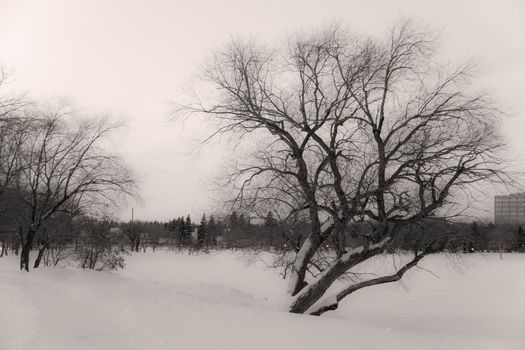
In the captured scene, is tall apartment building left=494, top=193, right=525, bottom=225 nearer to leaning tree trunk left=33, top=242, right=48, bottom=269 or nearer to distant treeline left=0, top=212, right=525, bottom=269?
distant treeline left=0, top=212, right=525, bottom=269

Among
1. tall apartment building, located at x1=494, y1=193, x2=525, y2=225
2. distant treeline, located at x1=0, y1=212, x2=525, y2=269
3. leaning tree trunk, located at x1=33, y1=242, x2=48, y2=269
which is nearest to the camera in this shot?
distant treeline, located at x1=0, y1=212, x2=525, y2=269

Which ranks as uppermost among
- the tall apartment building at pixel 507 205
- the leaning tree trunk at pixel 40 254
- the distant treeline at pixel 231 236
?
the tall apartment building at pixel 507 205

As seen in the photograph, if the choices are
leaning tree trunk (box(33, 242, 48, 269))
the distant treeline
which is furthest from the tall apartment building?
leaning tree trunk (box(33, 242, 48, 269))

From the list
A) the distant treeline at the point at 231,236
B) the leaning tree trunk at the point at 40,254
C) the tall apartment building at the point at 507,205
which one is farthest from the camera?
the leaning tree trunk at the point at 40,254

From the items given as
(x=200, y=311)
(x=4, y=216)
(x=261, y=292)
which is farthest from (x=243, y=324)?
(x=4, y=216)

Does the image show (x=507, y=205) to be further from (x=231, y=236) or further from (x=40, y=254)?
(x=40, y=254)

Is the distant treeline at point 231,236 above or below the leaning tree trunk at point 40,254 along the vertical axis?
above

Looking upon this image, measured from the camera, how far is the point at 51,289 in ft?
39.3

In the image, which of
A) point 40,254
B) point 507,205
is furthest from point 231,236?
point 507,205

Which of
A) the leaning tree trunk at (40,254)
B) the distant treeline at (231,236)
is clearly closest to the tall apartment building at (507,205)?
the distant treeline at (231,236)

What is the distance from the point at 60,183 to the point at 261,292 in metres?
13.8

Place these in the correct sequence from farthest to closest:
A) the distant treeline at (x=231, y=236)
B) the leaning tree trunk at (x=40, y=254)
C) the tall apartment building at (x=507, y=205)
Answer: the leaning tree trunk at (x=40, y=254) < the tall apartment building at (x=507, y=205) < the distant treeline at (x=231, y=236)

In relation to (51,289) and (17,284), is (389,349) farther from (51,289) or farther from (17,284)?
(17,284)

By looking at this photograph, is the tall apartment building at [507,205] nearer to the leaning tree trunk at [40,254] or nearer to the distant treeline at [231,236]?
the distant treeline at [231,236]
